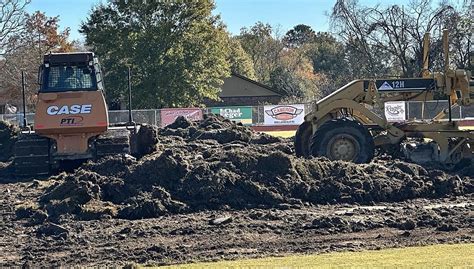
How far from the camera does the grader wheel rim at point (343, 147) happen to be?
844 inches

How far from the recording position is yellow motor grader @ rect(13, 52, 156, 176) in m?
21.1

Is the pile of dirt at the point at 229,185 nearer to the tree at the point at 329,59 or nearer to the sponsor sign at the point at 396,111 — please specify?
the sponsor sign at the point at 396,111

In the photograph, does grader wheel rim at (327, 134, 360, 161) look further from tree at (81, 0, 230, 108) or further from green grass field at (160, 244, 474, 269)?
tree at (81, 0, 230, 108)

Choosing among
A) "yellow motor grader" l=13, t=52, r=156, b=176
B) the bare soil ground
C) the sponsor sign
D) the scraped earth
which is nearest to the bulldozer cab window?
"yellow motor grader" l=13, t=52, r=156, b=176

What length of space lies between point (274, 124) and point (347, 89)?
1090 inches

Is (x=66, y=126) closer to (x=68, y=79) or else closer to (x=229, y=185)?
(x=68, y=79)

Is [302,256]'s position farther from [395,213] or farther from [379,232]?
[395,213]

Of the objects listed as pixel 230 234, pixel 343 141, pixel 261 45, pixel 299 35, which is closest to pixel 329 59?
pixel 261 45

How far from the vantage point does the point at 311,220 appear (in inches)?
552

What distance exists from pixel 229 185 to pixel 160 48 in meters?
42.3

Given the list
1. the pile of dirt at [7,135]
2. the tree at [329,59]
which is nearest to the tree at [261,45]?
the tree at [329,59]

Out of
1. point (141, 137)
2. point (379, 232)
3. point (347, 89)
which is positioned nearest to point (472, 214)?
point (379, 232)

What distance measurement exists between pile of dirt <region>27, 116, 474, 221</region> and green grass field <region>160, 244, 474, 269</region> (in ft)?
14.2

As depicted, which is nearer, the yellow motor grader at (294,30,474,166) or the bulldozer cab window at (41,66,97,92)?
the yellow motor grader at (294,30,474,166)
